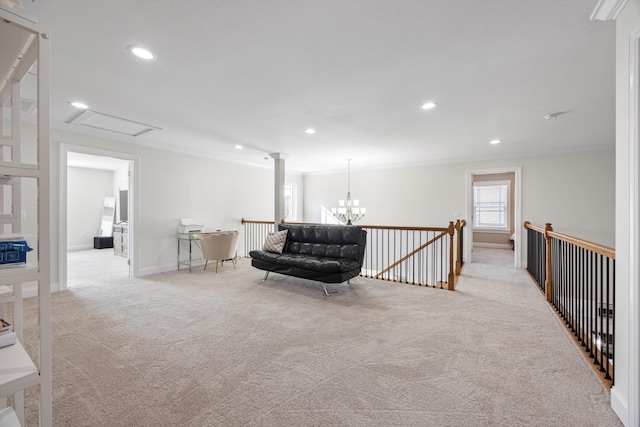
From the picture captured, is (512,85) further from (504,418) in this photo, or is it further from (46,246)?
(46,246)

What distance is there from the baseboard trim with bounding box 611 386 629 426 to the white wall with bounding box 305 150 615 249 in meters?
4.82

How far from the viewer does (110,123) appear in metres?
4.13

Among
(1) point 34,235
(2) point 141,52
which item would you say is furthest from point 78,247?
(1) point 34,235

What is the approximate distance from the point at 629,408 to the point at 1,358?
9.36 feet

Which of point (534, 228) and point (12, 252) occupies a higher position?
point (12, 252)

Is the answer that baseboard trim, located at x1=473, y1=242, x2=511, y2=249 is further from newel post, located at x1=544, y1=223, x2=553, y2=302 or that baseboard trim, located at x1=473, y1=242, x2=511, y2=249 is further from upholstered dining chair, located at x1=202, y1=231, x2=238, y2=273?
upholstered dining chair, located at x1=202, y1=231, x2=238, y2=273

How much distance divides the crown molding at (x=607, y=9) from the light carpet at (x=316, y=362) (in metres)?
2.32

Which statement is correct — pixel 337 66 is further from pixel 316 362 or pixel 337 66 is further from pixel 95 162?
pixel 95 162

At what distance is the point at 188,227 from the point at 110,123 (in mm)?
2189

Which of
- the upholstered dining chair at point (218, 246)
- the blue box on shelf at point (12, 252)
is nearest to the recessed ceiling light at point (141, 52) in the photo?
the blue box on shelf at point (12, 252)

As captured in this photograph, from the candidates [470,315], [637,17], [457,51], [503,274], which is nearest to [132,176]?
[457,51]

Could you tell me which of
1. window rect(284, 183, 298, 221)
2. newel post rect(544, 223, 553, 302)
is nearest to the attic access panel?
window rect(284, 183, 298, 221)

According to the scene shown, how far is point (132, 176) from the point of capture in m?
4.99

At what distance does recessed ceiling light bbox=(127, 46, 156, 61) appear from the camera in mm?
2244
